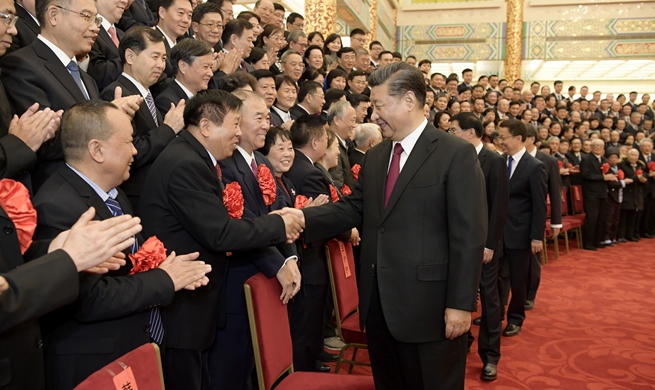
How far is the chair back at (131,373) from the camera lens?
3.96ft

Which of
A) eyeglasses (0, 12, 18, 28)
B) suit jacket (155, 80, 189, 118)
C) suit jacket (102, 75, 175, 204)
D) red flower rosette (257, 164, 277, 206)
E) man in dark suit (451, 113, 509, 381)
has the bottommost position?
man in dark suit (451, 113, 509, 381)

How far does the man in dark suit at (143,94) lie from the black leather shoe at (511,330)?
9.63 feet

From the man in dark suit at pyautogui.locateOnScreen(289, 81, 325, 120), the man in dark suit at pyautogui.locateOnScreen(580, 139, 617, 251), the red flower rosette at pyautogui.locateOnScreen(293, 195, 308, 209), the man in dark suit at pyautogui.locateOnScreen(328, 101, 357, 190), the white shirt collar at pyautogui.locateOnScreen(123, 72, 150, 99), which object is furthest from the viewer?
the man in dark suit at pyautogui.locateOnScreen(580, 139, 617, 251)

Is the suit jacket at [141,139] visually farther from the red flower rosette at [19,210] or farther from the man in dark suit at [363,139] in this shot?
the man in dark suit at [363,139]

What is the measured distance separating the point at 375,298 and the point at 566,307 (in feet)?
11.5

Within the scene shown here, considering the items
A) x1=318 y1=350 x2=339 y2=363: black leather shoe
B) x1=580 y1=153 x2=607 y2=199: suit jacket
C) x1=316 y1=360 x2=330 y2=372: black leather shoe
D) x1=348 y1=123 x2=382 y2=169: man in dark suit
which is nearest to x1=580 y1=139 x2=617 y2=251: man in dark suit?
x1=580 y1=153 x2=607 y2=199: suit jacket

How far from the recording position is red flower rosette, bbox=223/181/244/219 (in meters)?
2.23

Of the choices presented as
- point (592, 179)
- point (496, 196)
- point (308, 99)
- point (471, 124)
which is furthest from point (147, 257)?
point (592, 179)

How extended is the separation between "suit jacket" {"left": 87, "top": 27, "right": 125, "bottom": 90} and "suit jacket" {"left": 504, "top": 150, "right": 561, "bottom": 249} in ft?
9.29

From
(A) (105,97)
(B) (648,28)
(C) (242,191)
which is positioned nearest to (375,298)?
(C) (242,191)

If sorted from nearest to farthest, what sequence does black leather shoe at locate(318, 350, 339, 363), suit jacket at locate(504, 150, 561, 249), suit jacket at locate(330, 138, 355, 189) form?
black leather shoe at locate(318, 350, 339, 363), suit jacket at locate(330, 138, 355, 189), suit jacket at locate(504, 150, 561, 249)

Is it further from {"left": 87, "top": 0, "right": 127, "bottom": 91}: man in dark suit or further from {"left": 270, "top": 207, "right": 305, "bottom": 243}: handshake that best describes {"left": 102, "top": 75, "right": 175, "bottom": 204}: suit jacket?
{"left": 270, "top": 207, "right": 305, "bottom": 243}: handshake

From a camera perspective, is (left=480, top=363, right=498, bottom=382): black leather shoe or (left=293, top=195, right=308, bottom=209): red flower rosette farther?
(left=480, top=363, right=498, bottom=382): black leather shoe

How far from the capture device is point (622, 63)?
15273 millimetres
